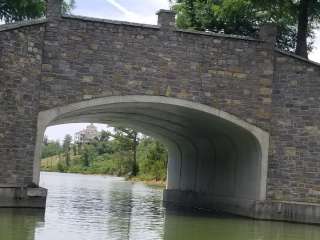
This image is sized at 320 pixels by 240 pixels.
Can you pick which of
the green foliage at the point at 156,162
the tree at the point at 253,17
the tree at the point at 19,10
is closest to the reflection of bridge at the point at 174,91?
the tree at the point at 253,17

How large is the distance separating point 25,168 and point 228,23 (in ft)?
38.1

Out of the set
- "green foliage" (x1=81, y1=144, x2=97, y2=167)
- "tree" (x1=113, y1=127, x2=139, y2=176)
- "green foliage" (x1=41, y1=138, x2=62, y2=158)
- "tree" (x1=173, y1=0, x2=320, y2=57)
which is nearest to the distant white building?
"green foliage" (x1=41, y1=138, x2=62, y2=158)

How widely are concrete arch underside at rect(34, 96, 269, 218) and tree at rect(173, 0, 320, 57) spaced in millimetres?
3931

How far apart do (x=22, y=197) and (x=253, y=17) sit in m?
12.0

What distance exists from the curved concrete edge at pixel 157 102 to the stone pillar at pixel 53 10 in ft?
7.52

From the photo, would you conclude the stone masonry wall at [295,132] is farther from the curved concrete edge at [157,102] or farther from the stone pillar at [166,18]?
the stone pillar at [166,18]

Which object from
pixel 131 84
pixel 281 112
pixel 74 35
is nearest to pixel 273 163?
pixel 281 112

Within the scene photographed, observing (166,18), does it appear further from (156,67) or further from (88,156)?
(88,156)

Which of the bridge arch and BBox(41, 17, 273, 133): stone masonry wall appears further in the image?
the bridge arch

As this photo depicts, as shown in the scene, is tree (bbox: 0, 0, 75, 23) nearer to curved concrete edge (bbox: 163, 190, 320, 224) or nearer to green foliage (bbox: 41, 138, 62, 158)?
curved concrete edge (bbox: 163, 190, 320, 224)

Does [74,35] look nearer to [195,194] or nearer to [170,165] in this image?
[195,194]

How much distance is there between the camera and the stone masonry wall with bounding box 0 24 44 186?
48.0ft

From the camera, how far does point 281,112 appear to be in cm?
1659

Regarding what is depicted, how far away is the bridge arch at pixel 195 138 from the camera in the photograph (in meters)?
15.7
